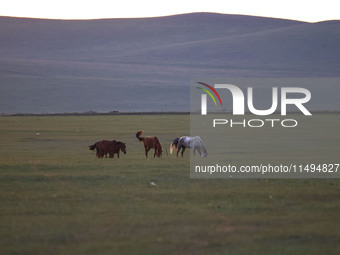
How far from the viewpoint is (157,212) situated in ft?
40.5

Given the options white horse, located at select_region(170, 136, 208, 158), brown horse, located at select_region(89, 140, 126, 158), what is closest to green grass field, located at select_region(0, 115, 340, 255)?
white horse, located at select_region(170, 136, 208, 158)

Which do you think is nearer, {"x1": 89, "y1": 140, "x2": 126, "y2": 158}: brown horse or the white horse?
the white horse

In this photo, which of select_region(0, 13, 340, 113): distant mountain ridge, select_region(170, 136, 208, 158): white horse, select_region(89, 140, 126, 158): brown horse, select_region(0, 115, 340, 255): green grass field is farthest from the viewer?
select_region(0, 13, 340, 113): distant mountain ridge

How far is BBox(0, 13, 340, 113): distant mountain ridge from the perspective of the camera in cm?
9506

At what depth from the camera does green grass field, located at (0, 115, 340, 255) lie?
1006 cm

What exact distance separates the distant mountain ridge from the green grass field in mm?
68083

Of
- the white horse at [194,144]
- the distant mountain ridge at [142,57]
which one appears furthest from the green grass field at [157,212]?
the distant mountain ridge at [142,57]

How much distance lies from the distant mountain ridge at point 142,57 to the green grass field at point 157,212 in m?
68.1

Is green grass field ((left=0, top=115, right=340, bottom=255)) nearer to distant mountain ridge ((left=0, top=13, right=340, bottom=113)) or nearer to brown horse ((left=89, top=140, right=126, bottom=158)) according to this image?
brown horse ((left=89, top=140, right=126, bottom=158))

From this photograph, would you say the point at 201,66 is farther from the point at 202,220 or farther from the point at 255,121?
the point at 202,220

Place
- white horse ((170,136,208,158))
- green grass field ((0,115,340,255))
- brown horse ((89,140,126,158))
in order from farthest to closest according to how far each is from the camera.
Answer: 1. brown horse ((89,140,126,158))
2. white horse ((170,136,208,158))
3. green grass field ((0,115,340,255))

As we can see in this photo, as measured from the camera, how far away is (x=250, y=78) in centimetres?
11050

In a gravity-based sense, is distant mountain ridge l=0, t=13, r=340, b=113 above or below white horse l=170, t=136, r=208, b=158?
above

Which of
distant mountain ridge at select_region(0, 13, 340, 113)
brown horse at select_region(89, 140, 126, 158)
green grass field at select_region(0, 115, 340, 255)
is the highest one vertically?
distant mountain ridge at select_region(0, 13, 340, 113)
